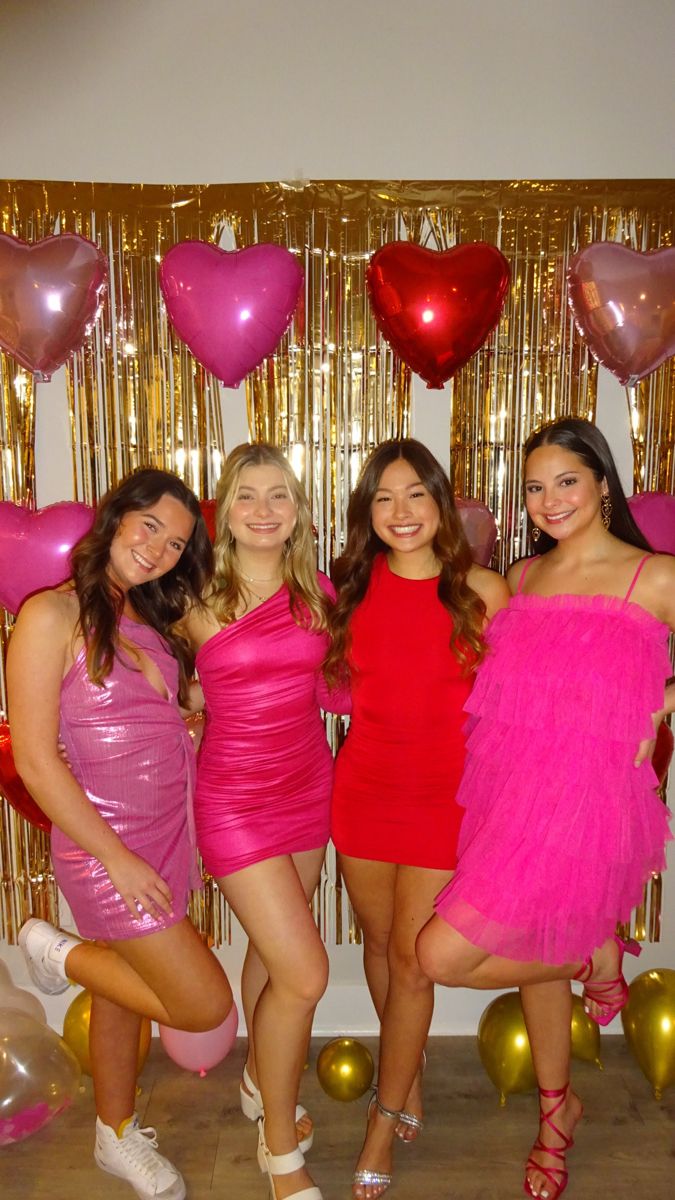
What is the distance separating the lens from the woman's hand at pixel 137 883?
1.82 meters

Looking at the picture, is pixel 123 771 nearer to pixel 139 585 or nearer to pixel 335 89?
pixel 139 585

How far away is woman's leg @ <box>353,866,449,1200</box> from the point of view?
2.01 m

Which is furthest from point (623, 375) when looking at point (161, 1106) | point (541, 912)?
point (161, 1106)

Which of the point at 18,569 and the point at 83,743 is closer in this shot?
the point at 83,743

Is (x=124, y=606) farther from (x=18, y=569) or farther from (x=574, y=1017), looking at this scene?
(x=574, y=1017)

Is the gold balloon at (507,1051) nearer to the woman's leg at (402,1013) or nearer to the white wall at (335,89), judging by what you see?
the woman's leg at (402,1013)

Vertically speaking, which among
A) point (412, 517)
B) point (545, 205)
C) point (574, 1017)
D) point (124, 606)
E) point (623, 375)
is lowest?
point (574, 1017)

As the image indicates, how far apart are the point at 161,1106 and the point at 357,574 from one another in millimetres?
1656

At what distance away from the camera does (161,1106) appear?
2.38 metres

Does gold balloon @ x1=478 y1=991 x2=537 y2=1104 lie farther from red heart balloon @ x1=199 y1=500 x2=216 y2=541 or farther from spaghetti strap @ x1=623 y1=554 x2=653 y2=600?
red heart balloon @ x1=199 y1=500 x2=216 y2=541

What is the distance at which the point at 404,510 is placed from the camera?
2.07 meters

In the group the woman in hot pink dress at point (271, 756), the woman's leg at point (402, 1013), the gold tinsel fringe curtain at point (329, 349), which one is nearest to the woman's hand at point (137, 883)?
the woman in hot pink dress at point (271, 756)

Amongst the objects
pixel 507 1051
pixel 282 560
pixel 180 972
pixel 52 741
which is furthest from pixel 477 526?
pixel 507 1051

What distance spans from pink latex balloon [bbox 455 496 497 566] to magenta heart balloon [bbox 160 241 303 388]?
0.72 metres
